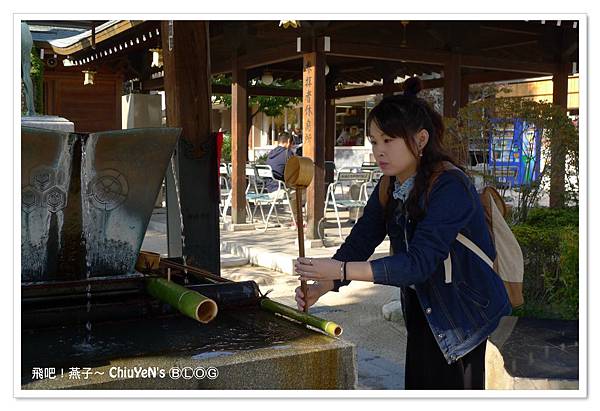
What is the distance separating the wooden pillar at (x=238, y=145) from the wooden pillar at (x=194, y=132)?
5.59 meters

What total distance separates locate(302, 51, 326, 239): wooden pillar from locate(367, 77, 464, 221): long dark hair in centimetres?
641

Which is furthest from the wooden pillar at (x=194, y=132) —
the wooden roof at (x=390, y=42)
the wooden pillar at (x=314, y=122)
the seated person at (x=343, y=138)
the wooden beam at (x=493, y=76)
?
the seated person at (x=343, y=138)

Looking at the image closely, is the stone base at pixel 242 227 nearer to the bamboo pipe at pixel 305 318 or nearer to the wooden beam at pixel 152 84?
the wooden beam at pixel 152 84

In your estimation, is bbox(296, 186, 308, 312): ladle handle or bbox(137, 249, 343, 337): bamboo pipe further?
bbox(137, 249, 343, 337): bamboo pipe

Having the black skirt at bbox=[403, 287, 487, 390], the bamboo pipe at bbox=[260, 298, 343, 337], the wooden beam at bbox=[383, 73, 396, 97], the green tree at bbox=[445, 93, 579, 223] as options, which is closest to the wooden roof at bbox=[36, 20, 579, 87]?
the wooden beam at bbox=[383, 73, 396, 97]

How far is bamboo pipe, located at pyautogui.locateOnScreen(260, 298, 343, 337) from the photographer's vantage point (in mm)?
2412

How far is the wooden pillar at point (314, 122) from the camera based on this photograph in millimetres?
8664

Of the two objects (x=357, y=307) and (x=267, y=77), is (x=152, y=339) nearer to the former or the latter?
(x=357, y=307)

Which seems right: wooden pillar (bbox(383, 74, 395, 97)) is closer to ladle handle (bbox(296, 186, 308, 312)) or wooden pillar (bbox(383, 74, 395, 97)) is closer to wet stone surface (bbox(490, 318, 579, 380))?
wet stone surface (bbox(490, 318, 579, 380))

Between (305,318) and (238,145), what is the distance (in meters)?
8.10

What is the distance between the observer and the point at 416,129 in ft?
7.20

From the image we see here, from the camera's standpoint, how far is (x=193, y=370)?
2.25 metres

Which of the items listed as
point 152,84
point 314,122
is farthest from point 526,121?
point 152,84
